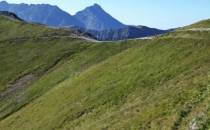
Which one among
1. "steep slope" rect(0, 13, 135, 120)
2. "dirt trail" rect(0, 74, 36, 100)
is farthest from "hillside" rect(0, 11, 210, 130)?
"steep slope" rect(0, 13, 135, 120)

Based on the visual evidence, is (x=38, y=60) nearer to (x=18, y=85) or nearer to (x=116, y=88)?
(x=18, y=85)

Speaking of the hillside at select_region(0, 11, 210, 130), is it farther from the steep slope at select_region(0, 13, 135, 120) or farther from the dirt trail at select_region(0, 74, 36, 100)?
the steep slope at select_region(0, 13, 135, 120)

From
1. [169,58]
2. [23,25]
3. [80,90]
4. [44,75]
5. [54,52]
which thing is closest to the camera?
[169,58]

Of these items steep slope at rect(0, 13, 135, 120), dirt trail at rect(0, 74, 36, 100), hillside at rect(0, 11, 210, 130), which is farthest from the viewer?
dirt trail at rect(0, 74, 36, 100)

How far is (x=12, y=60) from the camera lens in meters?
114

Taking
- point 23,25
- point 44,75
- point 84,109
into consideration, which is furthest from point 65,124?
point 23,25

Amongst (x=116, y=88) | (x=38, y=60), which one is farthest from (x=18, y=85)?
(x=116, y=88)

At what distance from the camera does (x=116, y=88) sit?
61719mm

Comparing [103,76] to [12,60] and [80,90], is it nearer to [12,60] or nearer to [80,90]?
[80,90]

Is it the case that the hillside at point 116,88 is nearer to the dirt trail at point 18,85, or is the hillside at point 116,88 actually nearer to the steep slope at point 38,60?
the dirt trail at point 18,85

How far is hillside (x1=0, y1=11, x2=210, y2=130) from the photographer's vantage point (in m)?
43.5

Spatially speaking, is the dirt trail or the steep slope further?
the dirt trail

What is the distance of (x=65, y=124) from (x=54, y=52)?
55.8m

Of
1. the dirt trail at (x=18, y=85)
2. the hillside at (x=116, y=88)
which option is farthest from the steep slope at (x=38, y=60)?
the hillside at (x=116, y=88)
